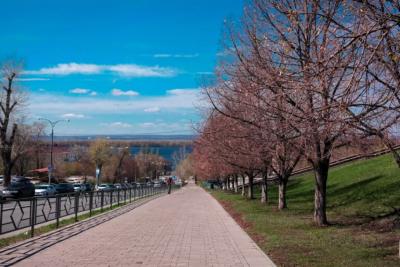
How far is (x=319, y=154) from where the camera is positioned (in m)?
16.0

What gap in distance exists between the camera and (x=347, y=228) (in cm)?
1533

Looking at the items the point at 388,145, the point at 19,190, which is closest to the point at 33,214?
the point at 388,145

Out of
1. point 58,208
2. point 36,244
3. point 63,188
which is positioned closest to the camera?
point 36,244

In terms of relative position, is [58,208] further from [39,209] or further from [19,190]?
[19,190]

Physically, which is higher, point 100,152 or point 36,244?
point 100,152

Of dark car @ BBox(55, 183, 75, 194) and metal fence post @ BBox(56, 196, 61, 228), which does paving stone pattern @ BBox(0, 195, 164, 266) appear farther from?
dark car @ BBox(55, 183, 75, 194)

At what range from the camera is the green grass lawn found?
10.8 metres

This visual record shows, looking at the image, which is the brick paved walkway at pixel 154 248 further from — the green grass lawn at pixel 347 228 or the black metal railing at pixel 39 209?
the black metal railing at pixel 39 209

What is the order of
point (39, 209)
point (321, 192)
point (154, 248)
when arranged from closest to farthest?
point (154, 248), point (39, 209), point (321, 192)

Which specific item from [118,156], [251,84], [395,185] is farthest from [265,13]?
[118,156]

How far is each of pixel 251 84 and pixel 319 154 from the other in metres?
4.48

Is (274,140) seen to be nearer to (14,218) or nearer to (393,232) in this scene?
(393,232)

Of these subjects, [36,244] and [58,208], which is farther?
[58,208]

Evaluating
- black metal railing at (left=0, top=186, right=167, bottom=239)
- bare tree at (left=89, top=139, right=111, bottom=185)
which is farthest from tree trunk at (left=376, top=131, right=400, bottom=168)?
bare tree at (left=89, top=139, right=111, bottom=185)
